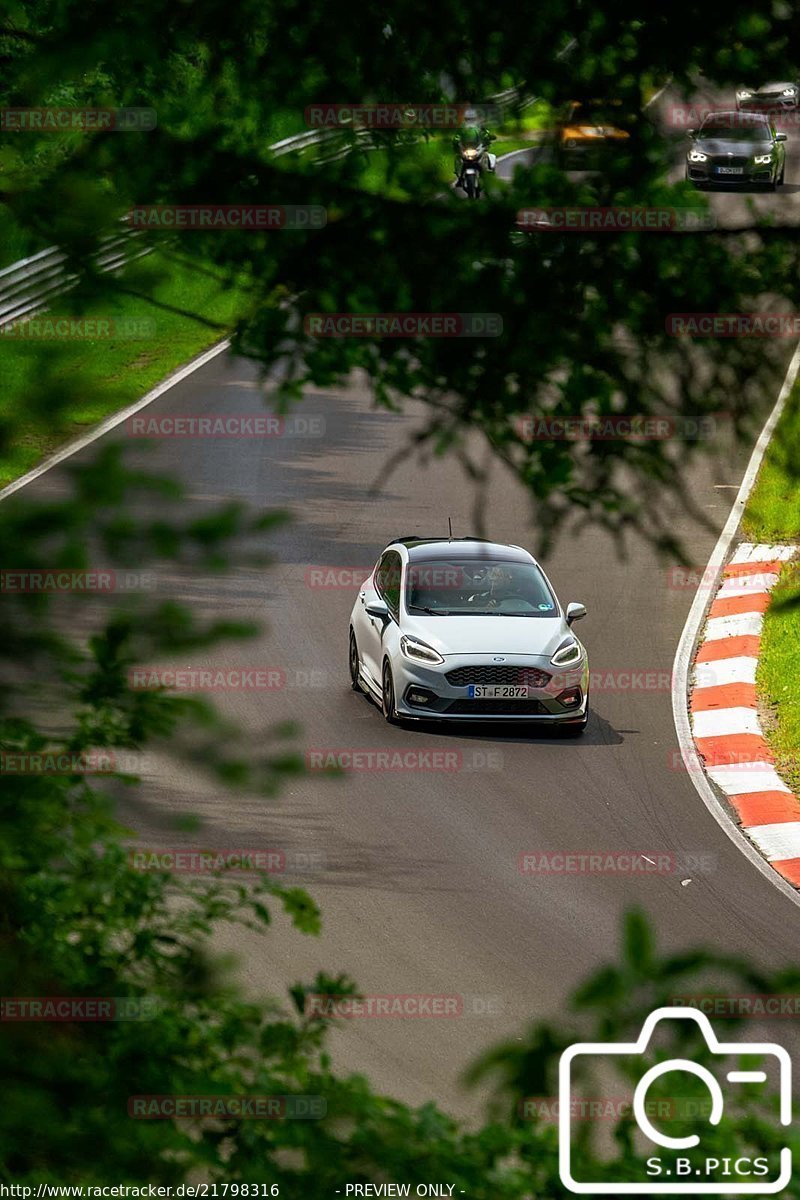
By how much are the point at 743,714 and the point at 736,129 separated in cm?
1195

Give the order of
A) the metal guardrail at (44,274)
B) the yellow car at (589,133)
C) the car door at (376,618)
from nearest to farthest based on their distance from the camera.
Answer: the metal guardrail at (44,274)
the yellow car at (589,133)
the car door at (376,618)

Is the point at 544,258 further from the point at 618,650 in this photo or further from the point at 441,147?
the point at 618,650

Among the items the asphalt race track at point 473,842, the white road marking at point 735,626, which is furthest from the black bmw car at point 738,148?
the white road marking at point 735,626

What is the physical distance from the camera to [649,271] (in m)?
3.32

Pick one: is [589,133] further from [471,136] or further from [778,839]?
[778,839]

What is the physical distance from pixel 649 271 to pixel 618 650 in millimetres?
13519

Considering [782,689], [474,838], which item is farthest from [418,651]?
[782,689]

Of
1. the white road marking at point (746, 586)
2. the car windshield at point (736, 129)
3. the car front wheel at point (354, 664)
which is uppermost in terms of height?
the car windshield at point (736, 129)

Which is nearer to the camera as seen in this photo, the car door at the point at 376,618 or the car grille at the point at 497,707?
the car grille at the point at 497,707

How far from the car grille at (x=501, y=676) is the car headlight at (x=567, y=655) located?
170mm

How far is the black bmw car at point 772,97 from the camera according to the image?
324cm

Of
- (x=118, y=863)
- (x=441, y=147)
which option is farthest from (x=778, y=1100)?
(x=441, y=147)

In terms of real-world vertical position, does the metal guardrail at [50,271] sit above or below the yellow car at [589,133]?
→ below

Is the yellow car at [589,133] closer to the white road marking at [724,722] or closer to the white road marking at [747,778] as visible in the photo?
the white road marking at [747,778]
